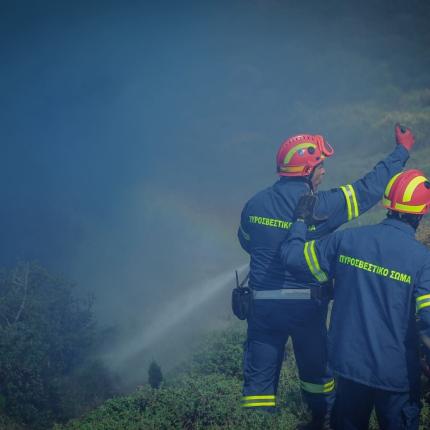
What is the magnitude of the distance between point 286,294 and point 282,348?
539 mm

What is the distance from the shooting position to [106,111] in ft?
183

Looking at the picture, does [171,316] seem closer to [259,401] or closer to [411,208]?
[259,401]

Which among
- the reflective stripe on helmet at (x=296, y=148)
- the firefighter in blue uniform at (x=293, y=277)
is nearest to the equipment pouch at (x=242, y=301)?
the firefighter in blue uniform at (x=293, y=277)

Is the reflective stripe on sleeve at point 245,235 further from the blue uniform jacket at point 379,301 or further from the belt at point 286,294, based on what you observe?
the blue uniform jacket at point 379,301

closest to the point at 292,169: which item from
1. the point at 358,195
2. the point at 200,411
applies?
the point at 358,195

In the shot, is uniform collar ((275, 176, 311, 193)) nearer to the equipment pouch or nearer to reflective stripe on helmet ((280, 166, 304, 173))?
reflective stripe on helmet ((280, 166, 304, 173))

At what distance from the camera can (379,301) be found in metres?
2.87

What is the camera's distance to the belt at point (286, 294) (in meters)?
3.75

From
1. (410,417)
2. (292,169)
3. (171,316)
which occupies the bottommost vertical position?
(410,417)

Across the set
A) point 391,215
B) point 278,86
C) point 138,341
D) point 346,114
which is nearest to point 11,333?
point 138,341

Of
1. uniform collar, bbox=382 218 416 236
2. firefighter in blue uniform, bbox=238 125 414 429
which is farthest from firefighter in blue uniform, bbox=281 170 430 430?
firefighter in blue uniform, bbox=238 125 414 429

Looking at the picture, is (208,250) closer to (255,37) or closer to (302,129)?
(302,129)

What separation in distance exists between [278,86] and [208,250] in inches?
879

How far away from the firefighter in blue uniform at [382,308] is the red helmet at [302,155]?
3.01 ft
